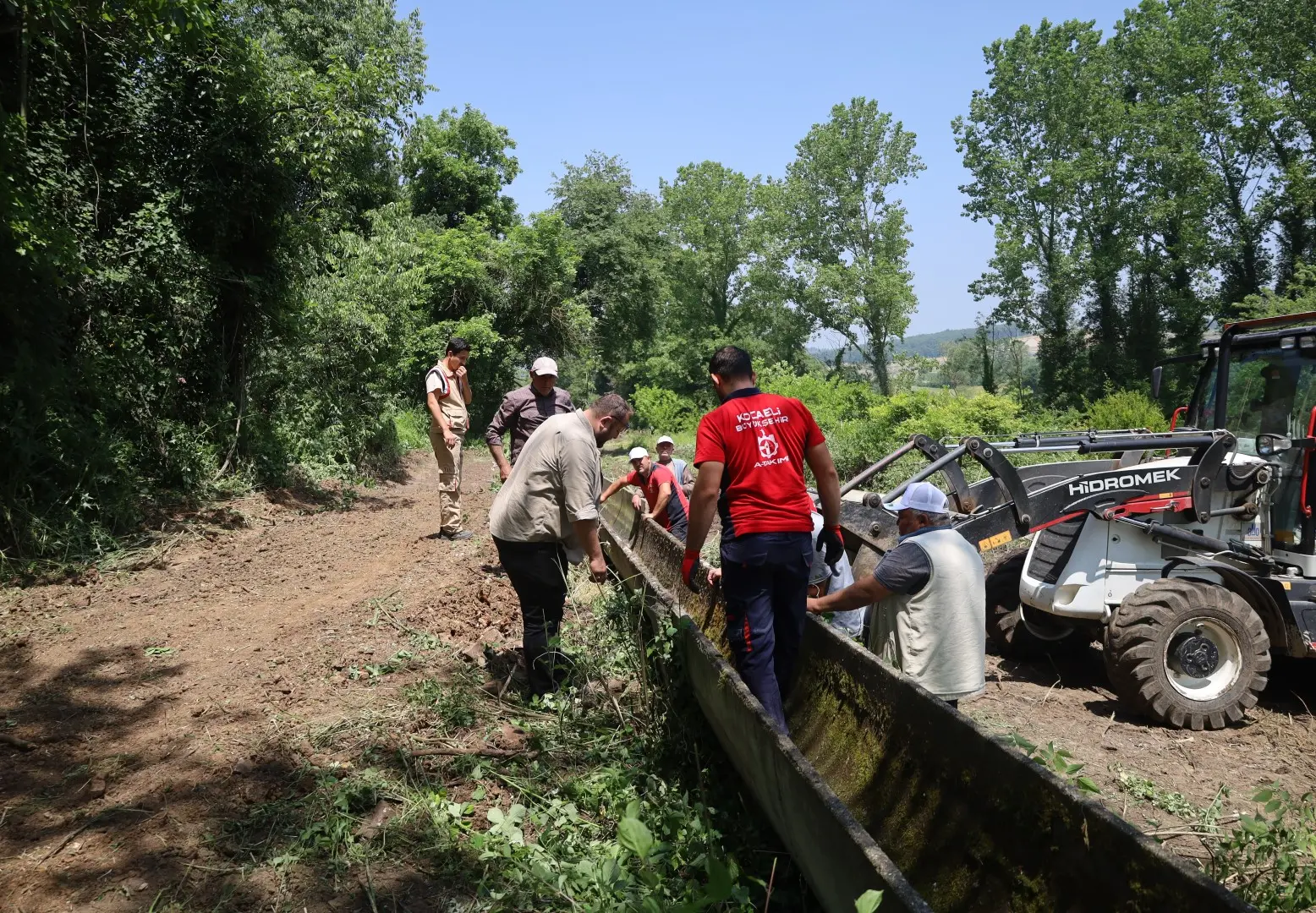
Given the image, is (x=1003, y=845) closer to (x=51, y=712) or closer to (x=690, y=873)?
(x=690, y=873)

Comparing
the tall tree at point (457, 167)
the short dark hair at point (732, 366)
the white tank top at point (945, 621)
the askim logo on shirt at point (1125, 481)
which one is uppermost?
the tall tree at point (457, 167)

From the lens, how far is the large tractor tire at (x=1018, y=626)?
25.9 ft

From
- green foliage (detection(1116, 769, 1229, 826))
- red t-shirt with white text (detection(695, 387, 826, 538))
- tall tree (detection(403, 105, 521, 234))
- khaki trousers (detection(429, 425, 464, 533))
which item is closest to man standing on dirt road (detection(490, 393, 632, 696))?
red t-shirt with white text (detection(695, 387, 826, 538))

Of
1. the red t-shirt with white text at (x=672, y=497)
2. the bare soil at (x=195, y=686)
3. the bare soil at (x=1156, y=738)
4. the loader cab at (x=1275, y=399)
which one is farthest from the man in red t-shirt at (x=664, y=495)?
the loader cab at (x=1275, y=399)

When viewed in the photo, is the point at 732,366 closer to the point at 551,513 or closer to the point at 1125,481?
the point at 551,513

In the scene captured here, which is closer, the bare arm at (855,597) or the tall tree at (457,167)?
the bare arm at (855,597)

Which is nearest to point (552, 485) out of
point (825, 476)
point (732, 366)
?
point (732, 366)

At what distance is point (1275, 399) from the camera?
25.0 ft

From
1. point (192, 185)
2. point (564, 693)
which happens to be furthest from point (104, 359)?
point (564, 693)

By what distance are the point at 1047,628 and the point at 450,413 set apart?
614cm

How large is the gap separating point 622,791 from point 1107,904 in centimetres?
230

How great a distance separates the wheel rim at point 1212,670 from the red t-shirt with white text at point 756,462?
384 cm

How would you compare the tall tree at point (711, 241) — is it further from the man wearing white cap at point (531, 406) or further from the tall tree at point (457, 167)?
the man wearing white cap at point (531, 406)

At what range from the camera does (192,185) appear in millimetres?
10828
